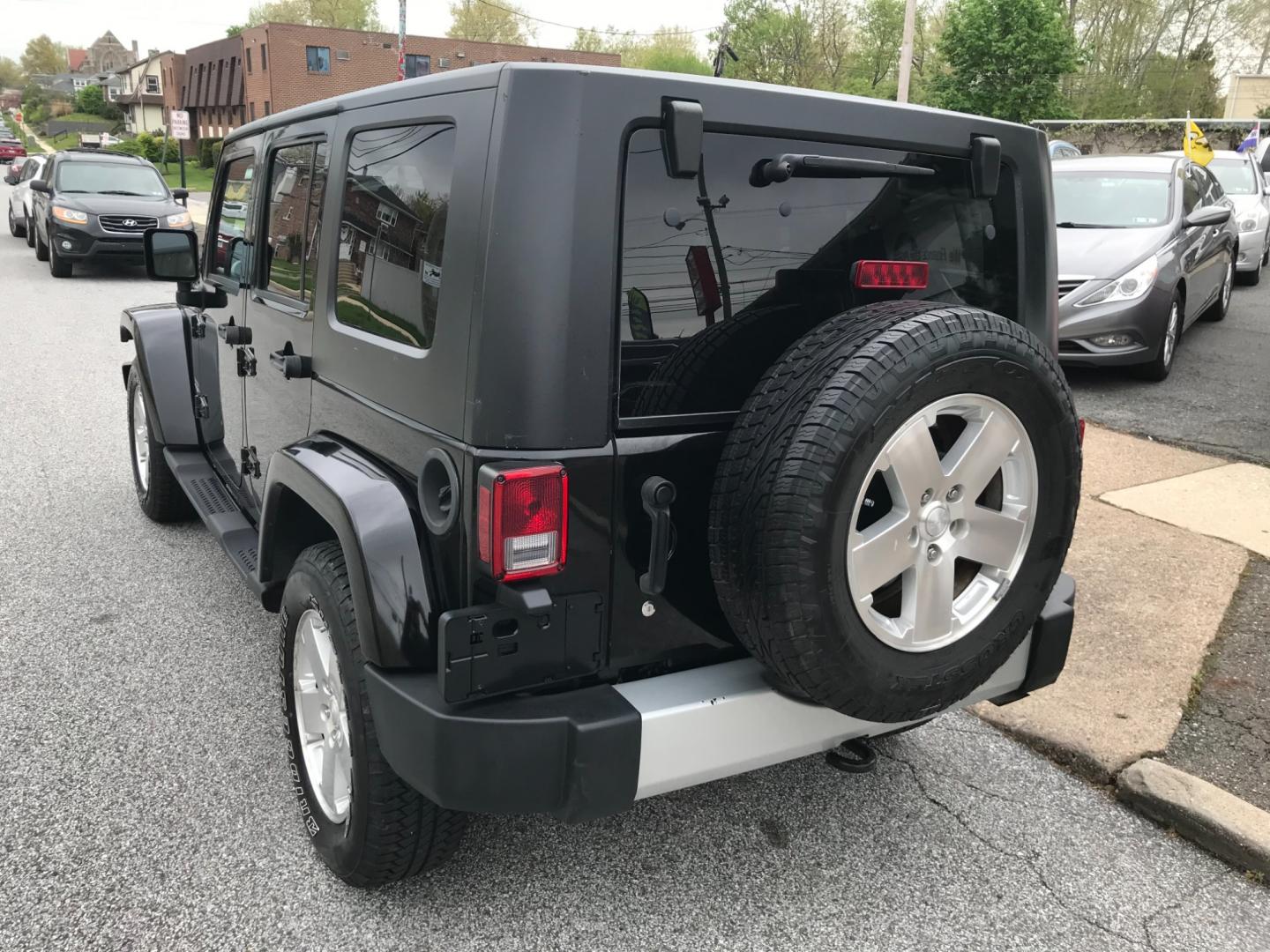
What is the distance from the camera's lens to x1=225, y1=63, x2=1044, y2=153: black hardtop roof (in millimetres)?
1993

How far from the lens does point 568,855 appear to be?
272 cm

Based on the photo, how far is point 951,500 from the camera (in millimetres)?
2211

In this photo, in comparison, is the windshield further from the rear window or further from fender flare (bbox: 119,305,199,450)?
the rear window

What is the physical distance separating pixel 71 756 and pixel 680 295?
2.42 m

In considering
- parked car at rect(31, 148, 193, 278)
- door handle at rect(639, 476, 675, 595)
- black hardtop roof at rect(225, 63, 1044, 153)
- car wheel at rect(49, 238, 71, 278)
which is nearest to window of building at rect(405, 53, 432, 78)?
parked car at rect(31, 148, 193, 278)

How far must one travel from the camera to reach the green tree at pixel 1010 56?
34.2 metres

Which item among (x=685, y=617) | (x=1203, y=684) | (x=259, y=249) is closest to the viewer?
(x=685, y=617)

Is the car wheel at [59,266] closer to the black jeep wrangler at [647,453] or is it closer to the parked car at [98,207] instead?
the parked car at [98,207]

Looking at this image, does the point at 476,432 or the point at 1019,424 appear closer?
the point at 476,432

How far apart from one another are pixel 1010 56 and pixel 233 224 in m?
36.2

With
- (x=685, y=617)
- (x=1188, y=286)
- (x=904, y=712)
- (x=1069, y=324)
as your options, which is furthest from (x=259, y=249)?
(x=1188, y=286)

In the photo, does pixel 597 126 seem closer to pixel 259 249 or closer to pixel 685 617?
pixel 685 617

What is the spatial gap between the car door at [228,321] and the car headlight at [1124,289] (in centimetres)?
640

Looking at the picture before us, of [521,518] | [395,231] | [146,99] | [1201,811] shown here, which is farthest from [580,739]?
[146,99]
